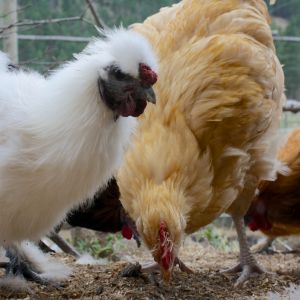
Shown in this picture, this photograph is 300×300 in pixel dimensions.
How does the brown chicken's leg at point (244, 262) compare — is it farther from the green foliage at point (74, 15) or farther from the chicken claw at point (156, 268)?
the green foliage at point (74, 15)

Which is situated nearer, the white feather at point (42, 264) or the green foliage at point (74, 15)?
the white feather at point (42, 264)

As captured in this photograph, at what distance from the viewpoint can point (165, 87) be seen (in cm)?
297

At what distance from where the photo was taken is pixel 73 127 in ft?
7.54

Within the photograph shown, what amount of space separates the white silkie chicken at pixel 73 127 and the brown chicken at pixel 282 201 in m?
1.76

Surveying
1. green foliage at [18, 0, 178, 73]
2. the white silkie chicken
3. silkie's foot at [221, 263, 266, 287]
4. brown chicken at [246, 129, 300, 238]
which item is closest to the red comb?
the white silkie chicken

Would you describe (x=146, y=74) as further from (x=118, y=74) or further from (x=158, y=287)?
(x=158, y=287)

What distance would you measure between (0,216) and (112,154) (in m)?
0.49

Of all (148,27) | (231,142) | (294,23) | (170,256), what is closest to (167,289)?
(170,256)

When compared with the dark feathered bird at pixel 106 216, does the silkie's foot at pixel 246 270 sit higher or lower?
lower

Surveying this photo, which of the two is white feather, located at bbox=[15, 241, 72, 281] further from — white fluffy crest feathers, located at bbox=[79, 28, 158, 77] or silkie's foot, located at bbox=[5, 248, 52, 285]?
white fluffy crest feathers, located at bbox=[79, 28, 158, 77]

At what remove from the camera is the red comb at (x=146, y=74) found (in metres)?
2.28

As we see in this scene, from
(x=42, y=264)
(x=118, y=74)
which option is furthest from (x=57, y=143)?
(x=42, y=264)

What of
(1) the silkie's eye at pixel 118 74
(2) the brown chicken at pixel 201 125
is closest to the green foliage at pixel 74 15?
(2) the brown chicken at pixel 201 125

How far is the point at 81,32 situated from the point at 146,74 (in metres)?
2.95
